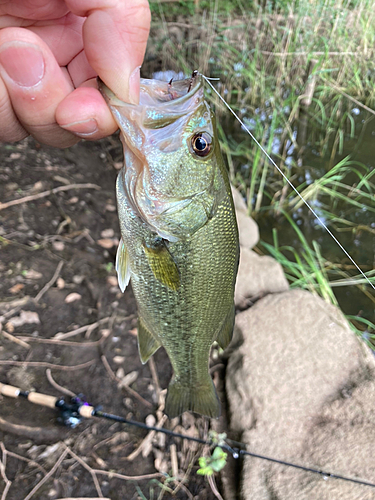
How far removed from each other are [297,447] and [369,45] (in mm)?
4788

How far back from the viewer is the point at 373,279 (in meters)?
3.50

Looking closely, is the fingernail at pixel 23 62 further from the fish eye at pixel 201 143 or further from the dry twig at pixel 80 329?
the dry twig at pixel 80 329

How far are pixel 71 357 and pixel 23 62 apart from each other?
1968 millimetres

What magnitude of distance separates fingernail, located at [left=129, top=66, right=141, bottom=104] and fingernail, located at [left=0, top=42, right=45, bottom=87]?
34 cm

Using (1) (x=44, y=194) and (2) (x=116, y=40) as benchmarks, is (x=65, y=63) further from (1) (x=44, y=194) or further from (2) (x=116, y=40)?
(1) (x=44, y=194)

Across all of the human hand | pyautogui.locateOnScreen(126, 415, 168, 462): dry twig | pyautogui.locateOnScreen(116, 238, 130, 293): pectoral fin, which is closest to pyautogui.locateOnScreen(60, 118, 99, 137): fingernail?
the human hand

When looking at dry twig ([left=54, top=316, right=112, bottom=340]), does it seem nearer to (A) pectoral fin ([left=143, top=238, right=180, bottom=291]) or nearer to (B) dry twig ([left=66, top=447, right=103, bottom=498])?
(B) dry twig ([left=66, top=447, right=103, bottom=498])

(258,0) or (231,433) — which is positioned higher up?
(258,0)

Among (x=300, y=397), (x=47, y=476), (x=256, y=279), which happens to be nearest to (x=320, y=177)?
(x=256, y=279)

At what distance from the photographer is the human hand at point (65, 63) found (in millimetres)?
1107

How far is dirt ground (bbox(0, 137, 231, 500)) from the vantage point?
2.11 meters

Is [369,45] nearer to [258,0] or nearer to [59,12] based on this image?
[258,0]

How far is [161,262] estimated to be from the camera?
1372 millimetres

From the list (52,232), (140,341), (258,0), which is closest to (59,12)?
(140,341)
